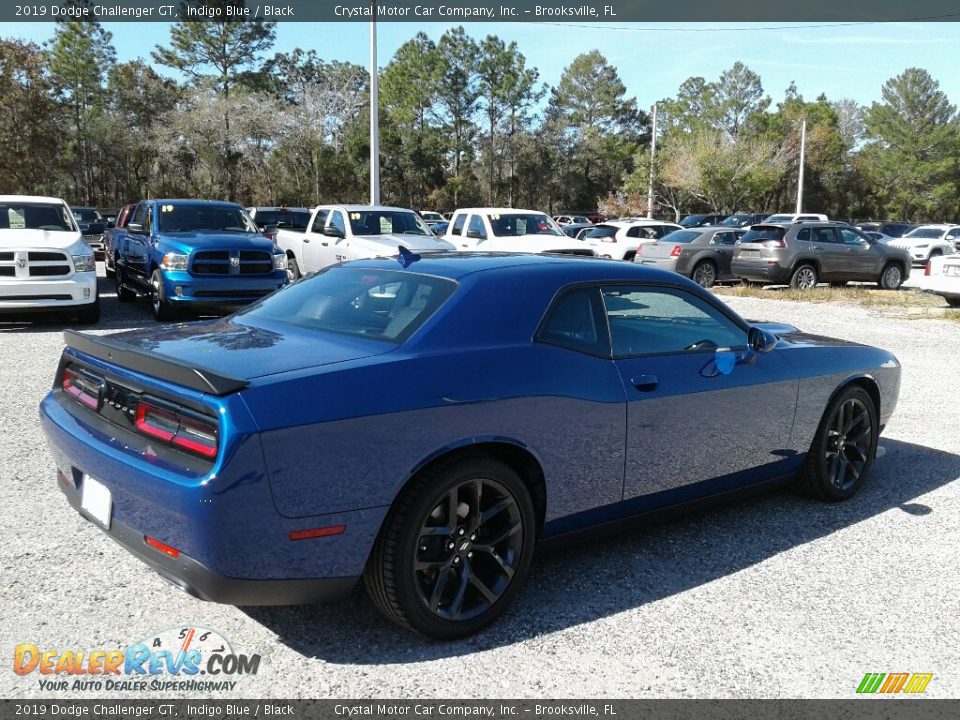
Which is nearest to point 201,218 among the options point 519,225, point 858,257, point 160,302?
point 160,302

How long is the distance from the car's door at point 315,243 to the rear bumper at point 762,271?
9.88 m

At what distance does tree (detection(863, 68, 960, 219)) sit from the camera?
7019 cm

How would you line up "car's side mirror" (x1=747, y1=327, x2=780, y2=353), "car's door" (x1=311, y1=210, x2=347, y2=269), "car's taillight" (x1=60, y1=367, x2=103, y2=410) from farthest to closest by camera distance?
"car's door" (x1=311, y1=210, x2=347, y2=269), "car's side mirror" (x1=747, y1=327, x2=780, y2=353), "car's taillight" (x1=60, y1=367, x2=103, y2=410)

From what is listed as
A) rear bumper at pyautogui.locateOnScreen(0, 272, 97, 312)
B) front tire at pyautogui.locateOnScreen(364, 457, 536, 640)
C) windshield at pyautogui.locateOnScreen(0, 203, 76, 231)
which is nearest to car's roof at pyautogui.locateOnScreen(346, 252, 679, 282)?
front tire at pyautogui.locateOnScreen(364, 457, 536, 640)

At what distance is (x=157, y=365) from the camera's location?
3.12m

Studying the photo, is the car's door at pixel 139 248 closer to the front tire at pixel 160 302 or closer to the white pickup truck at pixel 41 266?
the front tire at pixel 160 302

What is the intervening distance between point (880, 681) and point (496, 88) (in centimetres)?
6488

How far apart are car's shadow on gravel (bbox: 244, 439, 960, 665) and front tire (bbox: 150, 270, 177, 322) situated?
9.69 meters

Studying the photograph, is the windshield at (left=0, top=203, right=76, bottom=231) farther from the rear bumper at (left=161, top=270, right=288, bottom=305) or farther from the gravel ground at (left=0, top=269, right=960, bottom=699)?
the gravel ground at (left=0, top=269, right=960, bottom=699)

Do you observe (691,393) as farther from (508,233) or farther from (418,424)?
(508,233)

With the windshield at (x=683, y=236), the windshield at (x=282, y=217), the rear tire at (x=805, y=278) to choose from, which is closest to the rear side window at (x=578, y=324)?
the rear tire at (x=805, y=278)

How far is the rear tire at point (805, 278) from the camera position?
65.7ft

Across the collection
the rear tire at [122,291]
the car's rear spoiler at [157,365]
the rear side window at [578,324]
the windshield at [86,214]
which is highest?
the windshield at [86,214]

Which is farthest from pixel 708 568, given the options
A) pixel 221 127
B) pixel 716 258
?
pixel 221 127
